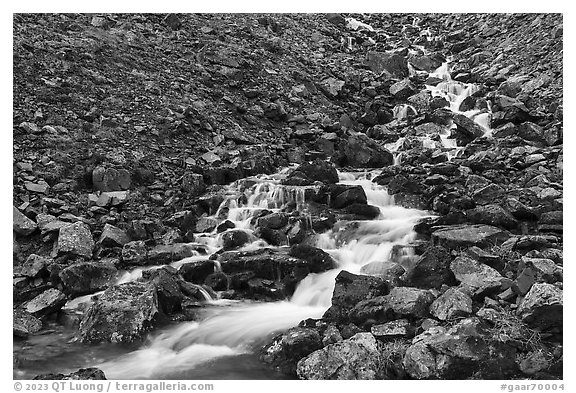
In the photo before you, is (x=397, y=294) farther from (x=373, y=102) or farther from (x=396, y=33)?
(x=396, y=33)

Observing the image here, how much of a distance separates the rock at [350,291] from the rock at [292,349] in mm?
769

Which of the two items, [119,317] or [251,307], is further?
[251,307]

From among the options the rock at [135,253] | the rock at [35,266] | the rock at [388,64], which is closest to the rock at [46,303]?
the rock at [35,266]

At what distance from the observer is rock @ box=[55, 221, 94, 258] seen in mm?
9078

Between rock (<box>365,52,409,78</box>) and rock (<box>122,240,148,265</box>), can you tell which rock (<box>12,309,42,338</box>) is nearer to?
rock (<box>122,240,148,265</box>)

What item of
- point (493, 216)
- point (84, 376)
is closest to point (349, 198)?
point (493, 216)

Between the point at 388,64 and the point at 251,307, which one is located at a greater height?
Result: the point at 388,64

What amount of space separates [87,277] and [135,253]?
116cm

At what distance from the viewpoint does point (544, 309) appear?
18.0ft

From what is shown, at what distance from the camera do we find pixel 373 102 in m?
20.1

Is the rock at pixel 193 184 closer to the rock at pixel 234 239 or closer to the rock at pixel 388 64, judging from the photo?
the rock at pixel 234 239

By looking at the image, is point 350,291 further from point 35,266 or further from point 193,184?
point 193,184

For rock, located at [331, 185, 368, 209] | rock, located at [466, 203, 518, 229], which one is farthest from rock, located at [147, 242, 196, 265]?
rock, located at [466, 203, 518, 229]

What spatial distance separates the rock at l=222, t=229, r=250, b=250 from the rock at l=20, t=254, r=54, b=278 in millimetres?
3519
